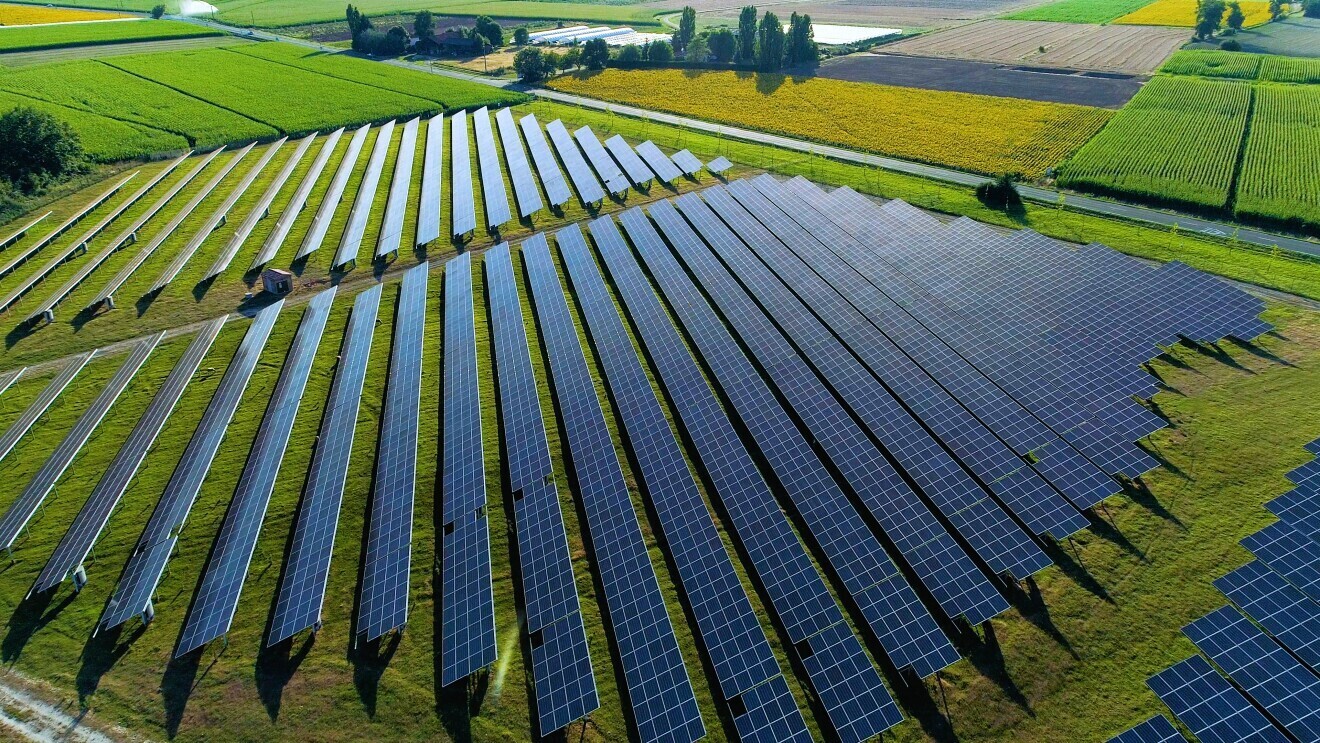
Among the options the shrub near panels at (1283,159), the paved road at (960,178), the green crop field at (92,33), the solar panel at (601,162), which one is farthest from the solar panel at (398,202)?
the green crop field at (92,33)

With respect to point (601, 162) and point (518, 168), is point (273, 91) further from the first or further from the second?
point (601, 162)

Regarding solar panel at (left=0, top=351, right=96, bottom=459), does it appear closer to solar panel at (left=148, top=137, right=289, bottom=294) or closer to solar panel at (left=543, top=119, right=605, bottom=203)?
solar panel at (left=148, top=137, right=289, bottom=294)

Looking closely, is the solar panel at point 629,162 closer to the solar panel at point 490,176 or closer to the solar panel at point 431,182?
the solar panel at point 490,176

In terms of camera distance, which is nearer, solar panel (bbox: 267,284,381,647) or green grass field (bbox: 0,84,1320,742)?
green grass field (bbox: 0,84,1320,742)

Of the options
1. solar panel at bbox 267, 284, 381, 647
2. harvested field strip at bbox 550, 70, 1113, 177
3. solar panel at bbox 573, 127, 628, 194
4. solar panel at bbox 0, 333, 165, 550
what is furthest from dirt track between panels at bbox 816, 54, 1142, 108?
solar panel at bbox 0, 333, 165, 550

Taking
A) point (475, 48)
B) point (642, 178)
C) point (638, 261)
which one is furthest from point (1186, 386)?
point (475, 48)

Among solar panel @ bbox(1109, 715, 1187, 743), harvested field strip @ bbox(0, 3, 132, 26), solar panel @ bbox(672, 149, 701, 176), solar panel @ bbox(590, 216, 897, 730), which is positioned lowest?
solar panel @ bbox(1109, 715, 1187, 743)
